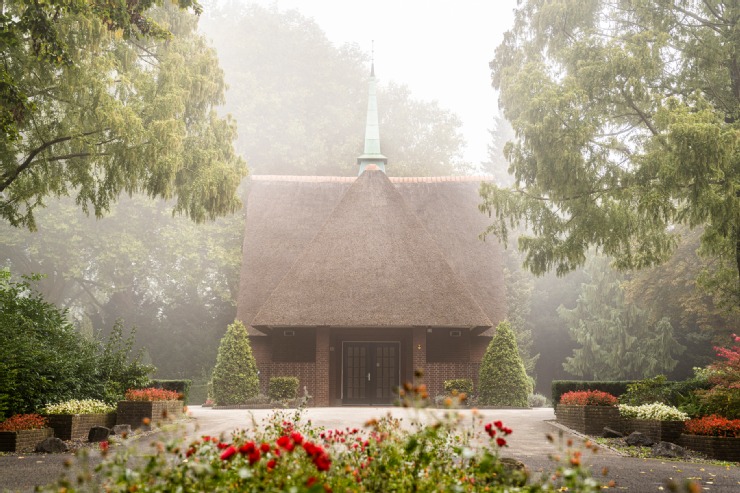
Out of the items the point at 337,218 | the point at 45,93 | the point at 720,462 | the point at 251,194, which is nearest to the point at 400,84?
the point at 251,194

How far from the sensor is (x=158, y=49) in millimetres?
18625

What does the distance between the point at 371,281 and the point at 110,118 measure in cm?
1314

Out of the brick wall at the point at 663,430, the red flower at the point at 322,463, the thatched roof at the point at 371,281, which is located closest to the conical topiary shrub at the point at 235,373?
the thatched roof at the point at 371,281

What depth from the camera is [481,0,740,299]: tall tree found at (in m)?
16.3

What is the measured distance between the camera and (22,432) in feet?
41.5

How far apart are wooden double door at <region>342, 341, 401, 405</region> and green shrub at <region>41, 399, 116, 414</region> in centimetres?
1240

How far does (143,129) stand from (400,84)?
41.0 meters

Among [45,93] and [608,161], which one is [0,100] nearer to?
[45,93]

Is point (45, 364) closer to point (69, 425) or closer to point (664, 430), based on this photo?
point (69, 425)

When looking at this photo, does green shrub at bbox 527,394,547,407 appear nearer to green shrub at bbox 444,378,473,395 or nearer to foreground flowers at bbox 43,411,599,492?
green shrub at bbox 444,378,473,395

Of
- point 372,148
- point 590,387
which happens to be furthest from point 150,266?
point 590,387

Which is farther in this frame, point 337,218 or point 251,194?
point 251,194

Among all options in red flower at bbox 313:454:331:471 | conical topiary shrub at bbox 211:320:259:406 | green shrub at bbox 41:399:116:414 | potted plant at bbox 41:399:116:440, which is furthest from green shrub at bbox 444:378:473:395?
red flower at bbox 313:454:331:471

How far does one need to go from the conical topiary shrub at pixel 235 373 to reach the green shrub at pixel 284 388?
0.65 meters
